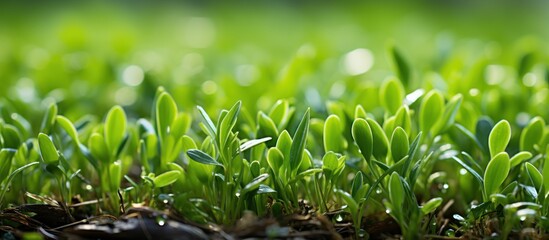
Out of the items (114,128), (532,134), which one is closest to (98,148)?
(114,128)

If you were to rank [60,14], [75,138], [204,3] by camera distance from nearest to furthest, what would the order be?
1. [75,138]
2. [60,14]
3. [204,3]

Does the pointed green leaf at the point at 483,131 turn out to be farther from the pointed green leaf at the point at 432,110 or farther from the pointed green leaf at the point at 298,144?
the pointed green leaf at the point at 298,144

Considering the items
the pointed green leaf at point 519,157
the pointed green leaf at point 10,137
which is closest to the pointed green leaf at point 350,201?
the pointed green leaf at point 519,157

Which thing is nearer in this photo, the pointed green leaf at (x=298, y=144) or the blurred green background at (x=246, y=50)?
the pointed green leaf at (x=298, y=144)

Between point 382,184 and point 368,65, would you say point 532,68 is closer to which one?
point 368,65

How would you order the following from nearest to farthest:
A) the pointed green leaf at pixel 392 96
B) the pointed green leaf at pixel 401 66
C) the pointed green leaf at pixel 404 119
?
the pointed green leaf at pixel 404 119 → the pointed green leaf at pixel 392 96 → the pointed green leaf at pixel 401 66

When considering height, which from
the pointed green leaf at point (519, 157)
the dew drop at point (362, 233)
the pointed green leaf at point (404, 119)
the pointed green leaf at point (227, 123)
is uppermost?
the pointed green leaf at point (227, 123)

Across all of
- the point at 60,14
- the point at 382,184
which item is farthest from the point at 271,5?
the point at 382,184
